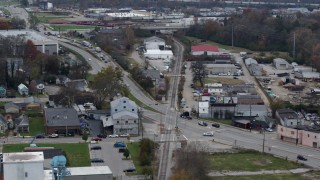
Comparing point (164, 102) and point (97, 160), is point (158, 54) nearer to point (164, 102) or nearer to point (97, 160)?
point (164, 102)

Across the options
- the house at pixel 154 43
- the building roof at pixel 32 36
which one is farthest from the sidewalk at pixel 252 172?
the house at pixel 154 43

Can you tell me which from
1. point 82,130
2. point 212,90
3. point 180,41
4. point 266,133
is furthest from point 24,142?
point 180,41

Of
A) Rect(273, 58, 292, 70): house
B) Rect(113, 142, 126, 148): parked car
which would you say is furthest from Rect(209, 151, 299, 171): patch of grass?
Rect(273, 58, 292, 70): house

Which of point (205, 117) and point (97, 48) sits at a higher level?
point (97, 48)

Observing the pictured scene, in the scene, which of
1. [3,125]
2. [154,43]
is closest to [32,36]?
[154,43]

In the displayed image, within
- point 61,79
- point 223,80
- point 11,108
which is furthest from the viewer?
point 223,80

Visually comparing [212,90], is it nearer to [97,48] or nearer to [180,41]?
[97,48]
